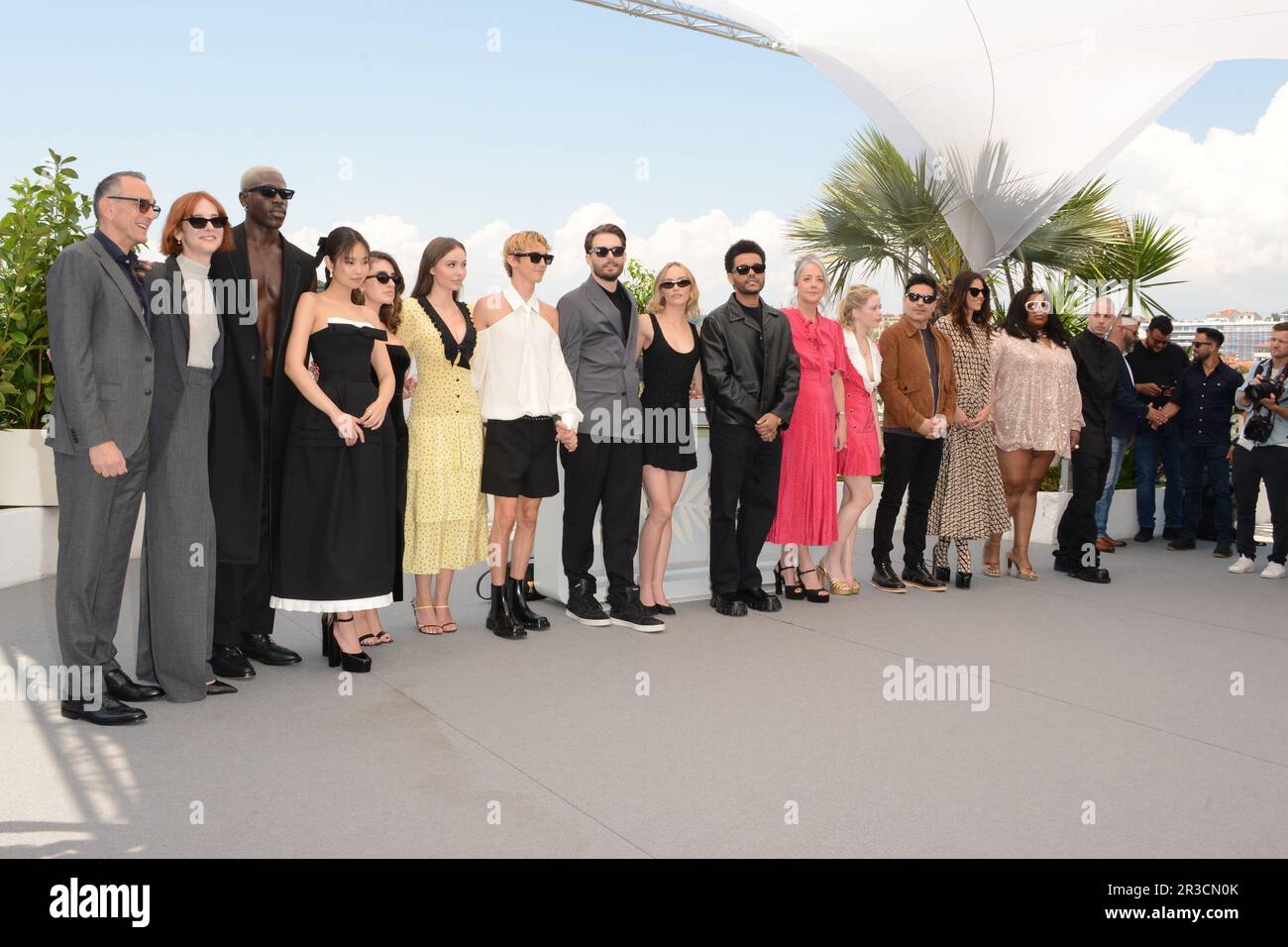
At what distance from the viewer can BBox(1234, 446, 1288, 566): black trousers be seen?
22.3 ft

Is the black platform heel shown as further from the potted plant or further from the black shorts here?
the potted plant

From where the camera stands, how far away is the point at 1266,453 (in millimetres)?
6844

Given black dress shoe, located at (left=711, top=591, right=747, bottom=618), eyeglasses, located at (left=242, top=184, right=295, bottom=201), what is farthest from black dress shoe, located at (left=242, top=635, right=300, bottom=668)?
black dress shoe, located at (left=711, top=591, right=747, bottom=618)

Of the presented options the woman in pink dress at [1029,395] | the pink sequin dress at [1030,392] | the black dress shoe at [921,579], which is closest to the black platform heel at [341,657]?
the black dress shoe at [921,579]

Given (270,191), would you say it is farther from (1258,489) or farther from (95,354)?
(1258,489)

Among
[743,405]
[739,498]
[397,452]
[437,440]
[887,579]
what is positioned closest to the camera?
[397,452]

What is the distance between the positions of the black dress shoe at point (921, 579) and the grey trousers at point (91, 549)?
4.15 m

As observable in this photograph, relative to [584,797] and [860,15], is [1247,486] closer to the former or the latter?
[860,15]

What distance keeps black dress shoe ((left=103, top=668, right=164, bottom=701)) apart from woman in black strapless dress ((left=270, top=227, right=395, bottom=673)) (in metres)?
0.53

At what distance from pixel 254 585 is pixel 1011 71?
7954 millimetres

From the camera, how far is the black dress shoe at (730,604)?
5242 millimetres

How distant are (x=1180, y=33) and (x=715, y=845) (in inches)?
340

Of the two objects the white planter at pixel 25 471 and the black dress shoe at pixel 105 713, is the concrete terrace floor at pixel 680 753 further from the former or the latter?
the white planter at pixel 25 471

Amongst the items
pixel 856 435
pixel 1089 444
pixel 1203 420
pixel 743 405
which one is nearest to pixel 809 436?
pixel 856 435
